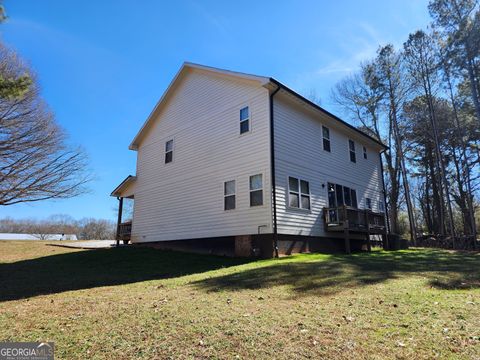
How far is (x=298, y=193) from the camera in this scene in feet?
44.2

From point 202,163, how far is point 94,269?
21.7 feet

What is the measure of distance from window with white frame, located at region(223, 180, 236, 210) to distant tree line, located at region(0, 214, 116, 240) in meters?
50.4

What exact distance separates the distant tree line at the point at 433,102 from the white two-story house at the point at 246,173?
25.2 ft

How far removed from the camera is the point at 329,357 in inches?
134

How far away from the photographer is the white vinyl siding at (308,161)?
41.9 feet

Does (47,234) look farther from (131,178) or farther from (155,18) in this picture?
(155,18)

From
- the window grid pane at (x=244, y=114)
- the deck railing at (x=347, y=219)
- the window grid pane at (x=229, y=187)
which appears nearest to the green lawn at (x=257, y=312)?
the deck railing at (x=347, y=219)

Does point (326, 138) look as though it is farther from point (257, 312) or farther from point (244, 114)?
point (257, 312)

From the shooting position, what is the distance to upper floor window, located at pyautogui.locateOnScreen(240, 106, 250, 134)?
45.2 feet

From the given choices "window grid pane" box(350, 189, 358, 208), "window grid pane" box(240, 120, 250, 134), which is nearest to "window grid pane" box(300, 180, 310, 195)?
"window grid pane" box(240, 120, 250, 134)

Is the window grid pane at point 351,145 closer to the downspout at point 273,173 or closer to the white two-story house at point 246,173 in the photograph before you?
the white two-story house at point 246,173

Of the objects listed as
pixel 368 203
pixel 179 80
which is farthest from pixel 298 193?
pixel 179 80

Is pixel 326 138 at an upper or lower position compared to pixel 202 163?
upper

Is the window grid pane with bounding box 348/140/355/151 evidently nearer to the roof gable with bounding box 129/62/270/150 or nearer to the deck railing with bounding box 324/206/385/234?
the deck railing with bounding box 324/206/385/234
